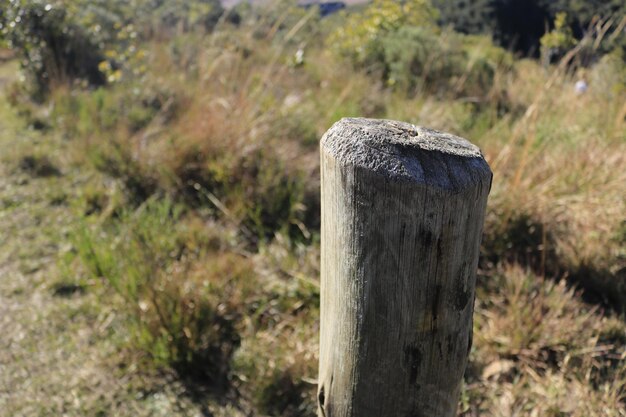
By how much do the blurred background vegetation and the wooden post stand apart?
112cm

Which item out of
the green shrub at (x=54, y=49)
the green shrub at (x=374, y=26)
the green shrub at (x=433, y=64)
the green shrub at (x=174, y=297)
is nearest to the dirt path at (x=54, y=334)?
the green shrub at (x=174, y=297)

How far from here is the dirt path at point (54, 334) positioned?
91.4 inches

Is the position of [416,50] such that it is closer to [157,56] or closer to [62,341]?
[157,56]

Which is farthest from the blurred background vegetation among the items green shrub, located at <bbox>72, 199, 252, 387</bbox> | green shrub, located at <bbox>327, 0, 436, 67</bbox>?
green shrub, located at <bbox>327, 0, 436, 67</bbox>

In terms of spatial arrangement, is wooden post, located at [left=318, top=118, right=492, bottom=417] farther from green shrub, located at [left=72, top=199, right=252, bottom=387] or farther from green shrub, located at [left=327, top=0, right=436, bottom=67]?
green shrub, located at [left=327, top=0, right=436, bottom=67]

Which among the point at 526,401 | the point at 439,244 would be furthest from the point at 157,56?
the point at 439,244

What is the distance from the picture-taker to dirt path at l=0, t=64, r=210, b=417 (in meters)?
2.32

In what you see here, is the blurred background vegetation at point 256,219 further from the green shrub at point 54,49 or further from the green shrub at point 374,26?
the green shrub at point 374,26

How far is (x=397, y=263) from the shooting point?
102 centimetres

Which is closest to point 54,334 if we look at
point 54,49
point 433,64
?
point 54,49

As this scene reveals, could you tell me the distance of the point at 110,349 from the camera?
257 centimetres

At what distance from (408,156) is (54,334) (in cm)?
244

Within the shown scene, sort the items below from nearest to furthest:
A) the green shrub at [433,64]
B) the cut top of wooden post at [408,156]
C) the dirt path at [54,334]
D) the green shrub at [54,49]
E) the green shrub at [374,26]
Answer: the cut top of wooden post at [408,156], the dirt path at [54,334], the green shrub at [54,49], the green shrub at [433,64], the green shrub at [374,26]

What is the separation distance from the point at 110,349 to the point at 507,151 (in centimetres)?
254
